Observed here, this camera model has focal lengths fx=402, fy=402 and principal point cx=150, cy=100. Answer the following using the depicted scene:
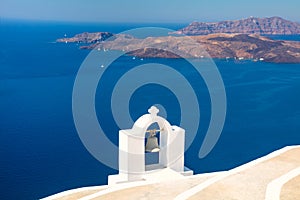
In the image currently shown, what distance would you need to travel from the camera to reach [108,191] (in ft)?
27.5

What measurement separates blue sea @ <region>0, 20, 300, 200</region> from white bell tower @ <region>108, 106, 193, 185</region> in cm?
1006

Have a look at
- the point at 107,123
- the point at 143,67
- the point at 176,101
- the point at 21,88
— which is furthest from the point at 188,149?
the point at 143,67

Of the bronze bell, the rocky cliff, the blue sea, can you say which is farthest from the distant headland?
the rocky cliff

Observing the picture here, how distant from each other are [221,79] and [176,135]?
44930 mm

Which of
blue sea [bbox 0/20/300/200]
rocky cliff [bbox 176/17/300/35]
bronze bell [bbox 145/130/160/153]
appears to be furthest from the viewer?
rocky cliff [bbox 176/17/300/35]

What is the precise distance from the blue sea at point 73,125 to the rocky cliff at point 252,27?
335 feet

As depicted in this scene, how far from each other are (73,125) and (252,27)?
153m

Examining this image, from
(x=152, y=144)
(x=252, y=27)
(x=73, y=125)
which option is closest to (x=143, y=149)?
(x=152, y=144)

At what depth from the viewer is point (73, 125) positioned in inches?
1179

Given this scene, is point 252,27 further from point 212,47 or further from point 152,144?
point 152,144

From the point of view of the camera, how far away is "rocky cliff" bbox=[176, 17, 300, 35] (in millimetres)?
161675

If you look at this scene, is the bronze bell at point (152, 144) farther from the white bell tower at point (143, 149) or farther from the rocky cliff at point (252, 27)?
the rocky cliff at point (252, 27)

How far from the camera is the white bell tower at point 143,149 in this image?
379 inches

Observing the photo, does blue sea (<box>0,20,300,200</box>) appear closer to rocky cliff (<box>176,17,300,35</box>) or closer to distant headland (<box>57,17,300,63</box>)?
distant headland (<box>57,17,300,63</box>)
